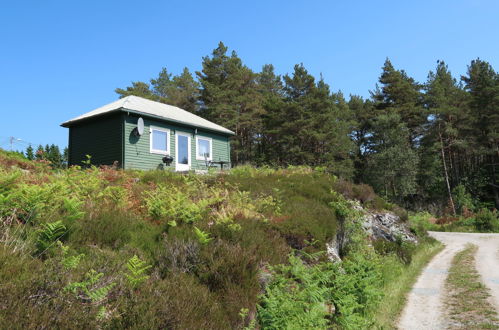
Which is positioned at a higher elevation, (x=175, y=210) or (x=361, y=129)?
(x=361, y=129)

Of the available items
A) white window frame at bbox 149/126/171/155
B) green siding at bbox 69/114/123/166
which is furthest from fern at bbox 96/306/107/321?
white window frame at bbox 149/126/171/155

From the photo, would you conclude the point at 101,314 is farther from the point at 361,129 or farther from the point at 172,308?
the point at 361,129

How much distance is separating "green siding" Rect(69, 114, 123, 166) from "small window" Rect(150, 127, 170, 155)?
170cm

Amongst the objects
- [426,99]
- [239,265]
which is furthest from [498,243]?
[426,99]

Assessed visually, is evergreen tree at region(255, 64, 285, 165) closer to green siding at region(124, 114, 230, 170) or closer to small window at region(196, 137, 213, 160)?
small window at region(196, 137, 213, 160)

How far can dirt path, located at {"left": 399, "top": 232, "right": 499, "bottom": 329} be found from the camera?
18.5 ft

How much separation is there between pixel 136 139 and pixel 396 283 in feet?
42.0

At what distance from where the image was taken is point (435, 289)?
25.9 ft

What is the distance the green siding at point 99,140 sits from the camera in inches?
616

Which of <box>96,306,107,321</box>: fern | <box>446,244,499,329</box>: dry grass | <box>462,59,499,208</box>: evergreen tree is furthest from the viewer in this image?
<box>462,59,499,208</box>: evergreen tree

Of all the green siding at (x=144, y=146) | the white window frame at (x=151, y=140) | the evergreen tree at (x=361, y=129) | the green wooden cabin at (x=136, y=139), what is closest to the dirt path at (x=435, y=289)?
the green wooden cabin at (x=136, y=139)

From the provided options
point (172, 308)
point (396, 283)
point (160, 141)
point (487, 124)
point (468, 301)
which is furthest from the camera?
point (487, 124)

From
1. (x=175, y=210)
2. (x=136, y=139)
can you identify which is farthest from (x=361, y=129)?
(x=175, y=210)

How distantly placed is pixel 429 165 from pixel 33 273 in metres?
41.5
